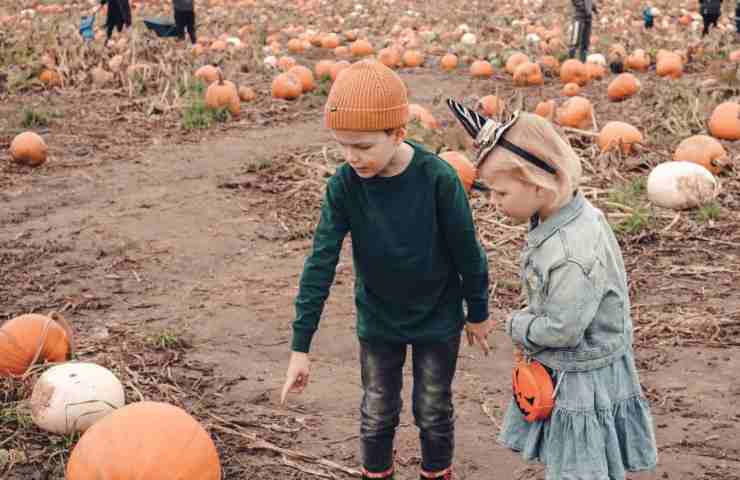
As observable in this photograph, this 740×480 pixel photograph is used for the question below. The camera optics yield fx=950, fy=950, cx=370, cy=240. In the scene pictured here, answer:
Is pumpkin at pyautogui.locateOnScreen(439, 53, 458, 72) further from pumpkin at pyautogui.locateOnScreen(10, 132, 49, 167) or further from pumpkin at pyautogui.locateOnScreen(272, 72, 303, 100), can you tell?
pumpkin at pyautogui.locateOnScreen(10, 132, 49, 167)

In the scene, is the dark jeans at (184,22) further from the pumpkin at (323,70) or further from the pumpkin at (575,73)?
the pumpkin at (575,73)

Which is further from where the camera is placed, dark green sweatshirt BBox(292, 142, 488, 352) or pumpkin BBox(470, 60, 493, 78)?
pumpkin BBox(470, 60, 493, 78)

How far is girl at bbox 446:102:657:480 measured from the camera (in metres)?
2.69

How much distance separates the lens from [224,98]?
10344mm

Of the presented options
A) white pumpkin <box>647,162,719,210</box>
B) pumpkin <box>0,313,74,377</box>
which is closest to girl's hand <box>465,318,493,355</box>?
pumpkin <box>0,313,74,377</box>

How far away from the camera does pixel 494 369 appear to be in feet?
15.3

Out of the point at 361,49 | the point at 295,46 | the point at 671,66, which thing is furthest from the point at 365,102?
the point at 295,46

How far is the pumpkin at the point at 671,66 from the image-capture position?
11.7 meters

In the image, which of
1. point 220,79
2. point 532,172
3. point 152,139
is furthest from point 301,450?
point 220,79

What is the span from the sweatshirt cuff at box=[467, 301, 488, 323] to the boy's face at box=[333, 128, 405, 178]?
58 centimetres

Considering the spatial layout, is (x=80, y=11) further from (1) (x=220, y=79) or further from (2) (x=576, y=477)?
(2) (x=576, y=477)

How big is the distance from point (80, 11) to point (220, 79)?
12.6m

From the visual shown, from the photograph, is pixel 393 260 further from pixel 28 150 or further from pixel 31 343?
pixel 28 150

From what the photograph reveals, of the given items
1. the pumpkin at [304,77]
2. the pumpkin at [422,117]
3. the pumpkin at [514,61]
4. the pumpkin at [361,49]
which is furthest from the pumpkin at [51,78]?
the pumpkin at [514,61]
